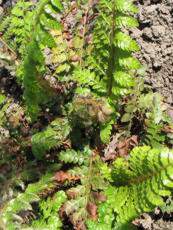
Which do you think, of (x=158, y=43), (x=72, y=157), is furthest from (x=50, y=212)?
(x=158, y=43)

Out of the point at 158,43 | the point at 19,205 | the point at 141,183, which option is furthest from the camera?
the point at 158,43

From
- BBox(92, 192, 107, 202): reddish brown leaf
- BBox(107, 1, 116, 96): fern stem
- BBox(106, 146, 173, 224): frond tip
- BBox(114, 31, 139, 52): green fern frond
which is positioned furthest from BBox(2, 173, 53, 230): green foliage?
BBox(114, 31, 139, 52): green fern frond

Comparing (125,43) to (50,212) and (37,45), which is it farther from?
(50,212)

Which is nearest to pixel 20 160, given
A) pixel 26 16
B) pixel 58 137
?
pixel 58 137

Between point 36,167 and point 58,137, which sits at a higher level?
point 58,137

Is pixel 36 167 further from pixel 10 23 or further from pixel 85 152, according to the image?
→ pixel 10 23

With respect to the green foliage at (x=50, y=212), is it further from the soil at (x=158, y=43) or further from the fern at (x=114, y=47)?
the soil at (x=158, y=43)
